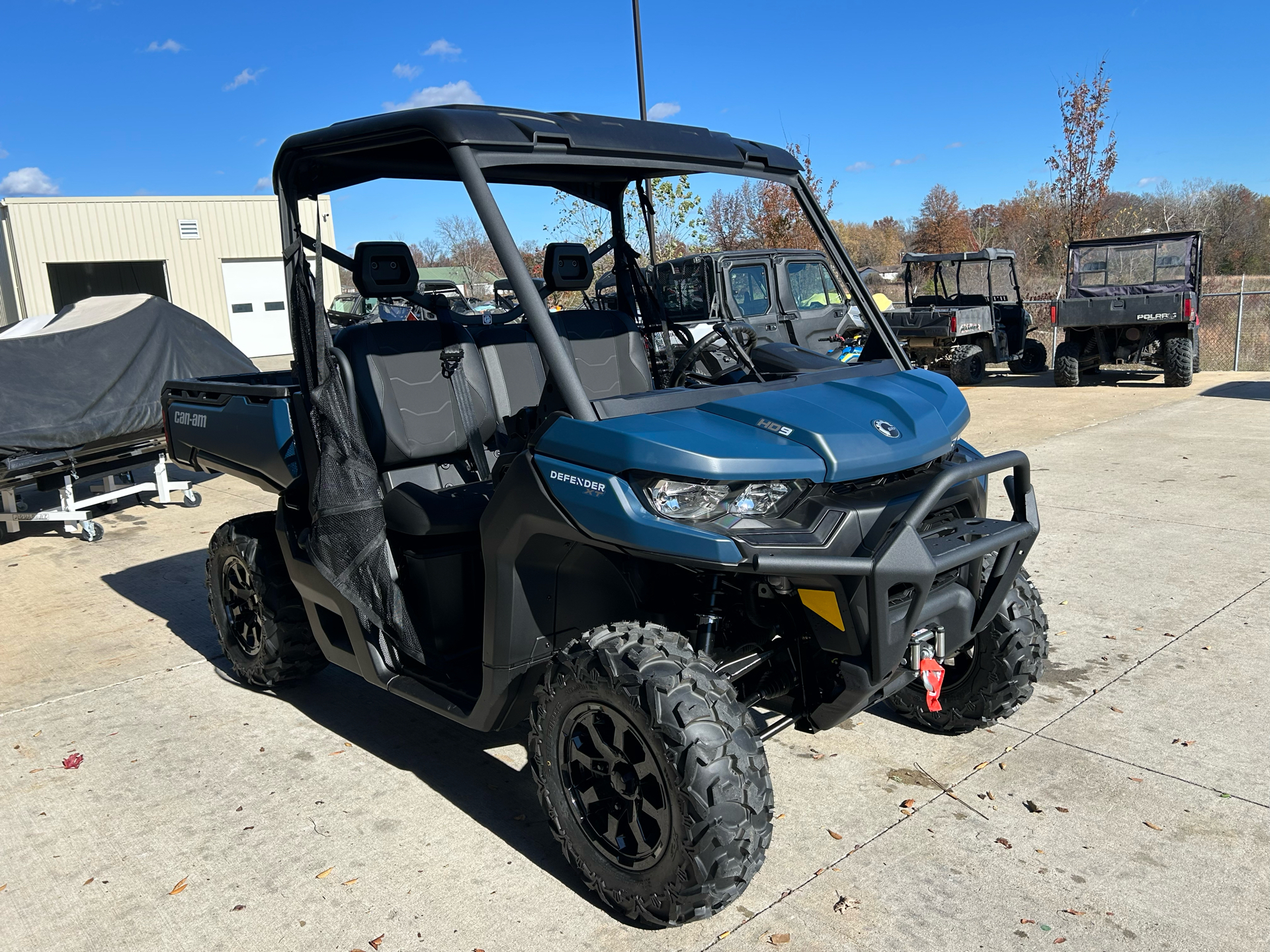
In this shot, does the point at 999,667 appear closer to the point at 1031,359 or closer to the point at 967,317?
the point at 967,317

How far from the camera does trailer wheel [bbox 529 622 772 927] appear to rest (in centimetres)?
253

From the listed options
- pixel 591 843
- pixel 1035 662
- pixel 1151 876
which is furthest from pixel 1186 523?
pixel 591 843

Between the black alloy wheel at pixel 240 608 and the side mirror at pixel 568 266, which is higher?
the side mirror at pixel 568 266

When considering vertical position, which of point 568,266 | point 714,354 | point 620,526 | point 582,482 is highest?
point 568,266

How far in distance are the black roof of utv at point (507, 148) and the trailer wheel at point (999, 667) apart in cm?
175

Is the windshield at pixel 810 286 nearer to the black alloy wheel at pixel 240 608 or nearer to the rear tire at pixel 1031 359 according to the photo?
the rear tire at pixel 1031 359

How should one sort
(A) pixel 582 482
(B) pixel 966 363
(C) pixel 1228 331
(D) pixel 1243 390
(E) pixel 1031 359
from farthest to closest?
(C) pixel 1228 331, (E) pixel 1031 359, (B) pixel 966 363, (D) pixel 1243 390, (A) pixel 582 482

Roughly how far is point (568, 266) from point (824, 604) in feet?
6.82

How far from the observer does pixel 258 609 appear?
4.34m

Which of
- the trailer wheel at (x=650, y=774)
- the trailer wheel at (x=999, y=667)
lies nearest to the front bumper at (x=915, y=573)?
the trailer wheel at (x=650, y=774)

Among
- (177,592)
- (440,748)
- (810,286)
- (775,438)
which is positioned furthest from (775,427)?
(810,286)

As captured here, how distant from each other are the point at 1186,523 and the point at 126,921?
6400 mm

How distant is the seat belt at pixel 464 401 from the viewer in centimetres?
396

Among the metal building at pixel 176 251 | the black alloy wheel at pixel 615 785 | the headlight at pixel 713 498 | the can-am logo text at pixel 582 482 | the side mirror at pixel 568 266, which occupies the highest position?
the metal building at pixel 176 251
